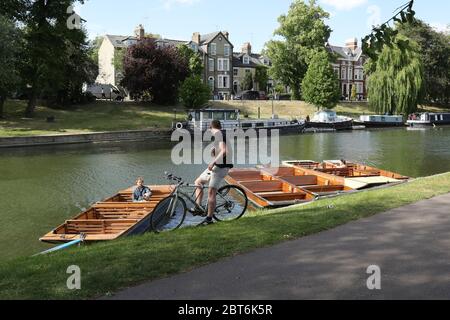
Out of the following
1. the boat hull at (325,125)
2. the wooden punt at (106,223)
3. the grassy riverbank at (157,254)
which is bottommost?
the wooden punt at (106,223)

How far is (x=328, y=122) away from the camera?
6378cm

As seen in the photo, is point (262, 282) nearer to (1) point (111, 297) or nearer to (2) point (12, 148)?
(1) point (111, 297)

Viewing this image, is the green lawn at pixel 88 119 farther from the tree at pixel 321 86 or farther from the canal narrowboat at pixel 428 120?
the canal narrowboat at pixel 428 120

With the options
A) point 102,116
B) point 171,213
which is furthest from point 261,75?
point 171,213

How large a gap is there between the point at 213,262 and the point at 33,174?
23.2 metres

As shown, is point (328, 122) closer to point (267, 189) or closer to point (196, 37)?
point (196, 37)

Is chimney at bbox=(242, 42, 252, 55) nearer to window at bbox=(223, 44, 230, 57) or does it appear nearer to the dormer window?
window at bbox=(223, 44, 230, 57)

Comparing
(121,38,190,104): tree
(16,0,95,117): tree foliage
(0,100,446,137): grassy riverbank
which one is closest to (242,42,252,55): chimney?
(0,100,446,137): grassy riverbank

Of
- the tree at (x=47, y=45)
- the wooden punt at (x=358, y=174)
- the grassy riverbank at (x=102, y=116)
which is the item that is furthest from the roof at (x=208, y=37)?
the wooden punt at (x=358, y=174)

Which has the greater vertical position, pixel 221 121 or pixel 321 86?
pixel 321 86

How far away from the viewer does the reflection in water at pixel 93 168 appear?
55.2 ft

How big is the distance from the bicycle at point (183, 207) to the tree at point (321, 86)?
61.0 meters

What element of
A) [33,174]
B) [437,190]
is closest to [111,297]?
[437,190]

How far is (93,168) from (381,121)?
48.3 meters
